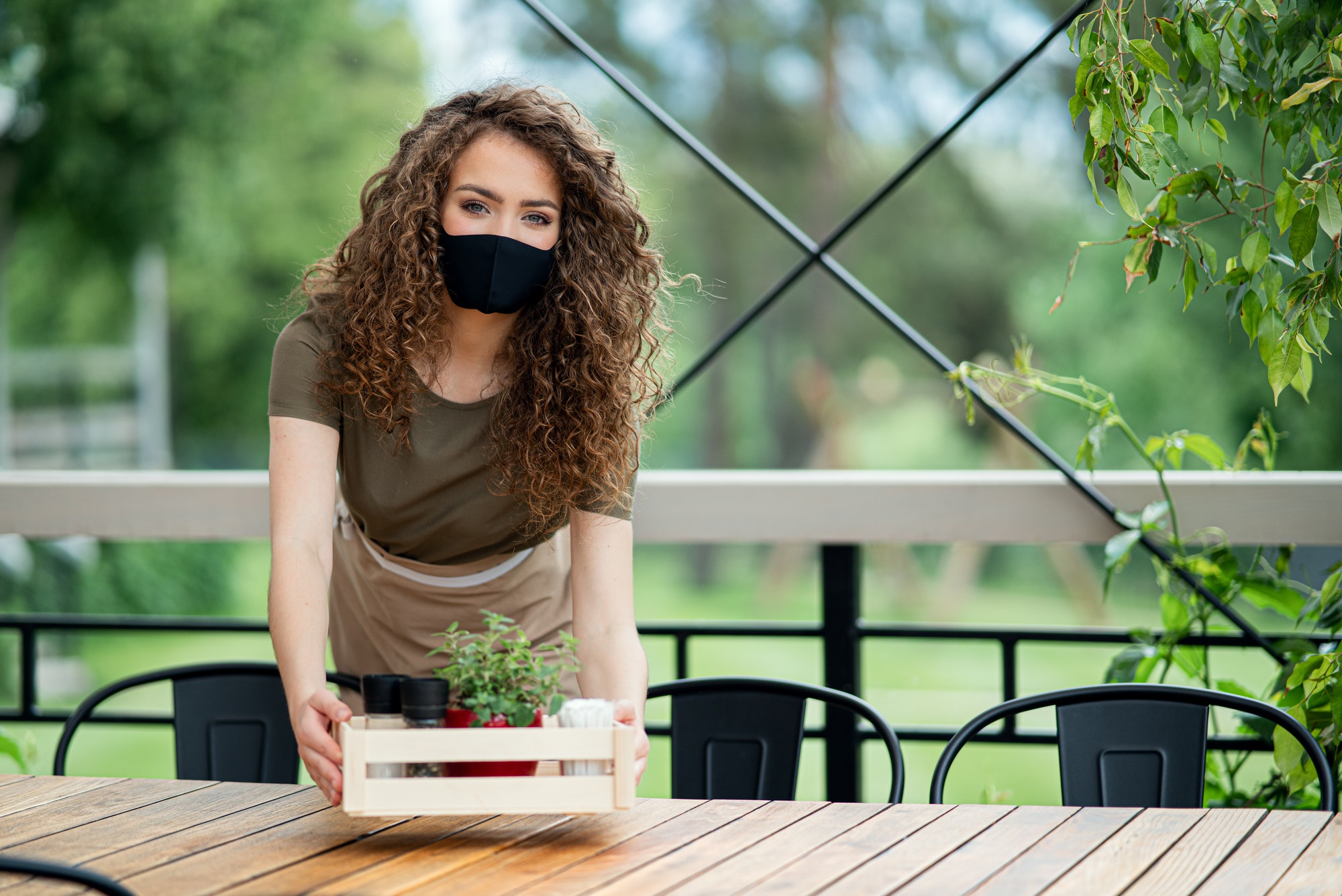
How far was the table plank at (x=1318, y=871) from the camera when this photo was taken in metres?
1.04

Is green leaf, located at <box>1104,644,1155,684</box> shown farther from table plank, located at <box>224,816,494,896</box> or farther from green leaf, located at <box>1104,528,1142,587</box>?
table plank, located at <box>224,816,494,896</box>

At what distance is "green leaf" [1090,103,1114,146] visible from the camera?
4.74ft

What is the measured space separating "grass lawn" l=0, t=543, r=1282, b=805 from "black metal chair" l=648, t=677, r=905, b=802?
6.75 metres

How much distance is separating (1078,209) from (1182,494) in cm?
1071

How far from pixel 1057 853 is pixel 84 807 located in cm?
98

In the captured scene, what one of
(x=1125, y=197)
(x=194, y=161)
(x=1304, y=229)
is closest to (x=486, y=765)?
(x=1125, y=197)

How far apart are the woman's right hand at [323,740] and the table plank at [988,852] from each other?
1.74 feet

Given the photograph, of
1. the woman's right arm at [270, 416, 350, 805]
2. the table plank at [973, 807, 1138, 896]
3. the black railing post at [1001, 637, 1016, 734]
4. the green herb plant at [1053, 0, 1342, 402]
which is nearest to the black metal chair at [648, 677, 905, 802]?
the table plank at [973, 807, 1138, 896]

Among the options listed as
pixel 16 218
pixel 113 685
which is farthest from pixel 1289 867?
pixel 16 218

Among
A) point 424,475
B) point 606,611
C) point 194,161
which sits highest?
point 194,161

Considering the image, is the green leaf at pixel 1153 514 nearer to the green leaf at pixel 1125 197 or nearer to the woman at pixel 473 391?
the green leaf at pixel 1125 197

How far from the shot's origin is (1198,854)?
3.71 feet

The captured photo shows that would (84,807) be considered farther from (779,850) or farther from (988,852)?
(988,852)

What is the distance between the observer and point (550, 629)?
5.33 feet
